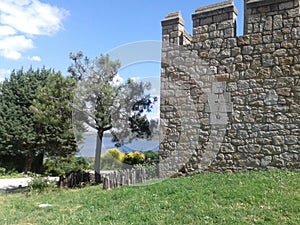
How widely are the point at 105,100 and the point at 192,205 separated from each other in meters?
4.81

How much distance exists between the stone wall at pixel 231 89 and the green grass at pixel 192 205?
616 mm

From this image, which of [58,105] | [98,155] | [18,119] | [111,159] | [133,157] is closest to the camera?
[58,105]

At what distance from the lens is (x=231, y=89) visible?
21.3ft

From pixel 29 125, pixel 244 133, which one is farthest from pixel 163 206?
pixel 29 125

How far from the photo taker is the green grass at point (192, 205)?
3963 mm

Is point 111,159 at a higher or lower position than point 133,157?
lower

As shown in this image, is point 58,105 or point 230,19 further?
point 58,105

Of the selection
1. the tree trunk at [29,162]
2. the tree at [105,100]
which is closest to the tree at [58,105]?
the tree at [105,100]

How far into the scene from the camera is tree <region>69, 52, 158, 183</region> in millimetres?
8594

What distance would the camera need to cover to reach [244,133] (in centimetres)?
630

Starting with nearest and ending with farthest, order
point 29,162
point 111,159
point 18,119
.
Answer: point 111,159 < point 18,119 < point 29,162

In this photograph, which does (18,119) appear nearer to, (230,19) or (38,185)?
(38,185)

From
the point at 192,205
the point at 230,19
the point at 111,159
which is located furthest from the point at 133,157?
the point at 192,205

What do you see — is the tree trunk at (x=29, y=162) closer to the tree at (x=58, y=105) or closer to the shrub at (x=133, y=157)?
the tree at (x=58, y=105)
